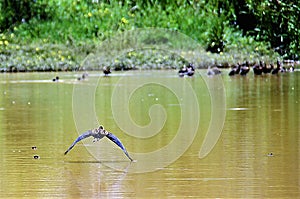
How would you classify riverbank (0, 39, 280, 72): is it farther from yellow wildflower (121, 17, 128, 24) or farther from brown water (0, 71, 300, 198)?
brown water (0, 71, 300, 198)

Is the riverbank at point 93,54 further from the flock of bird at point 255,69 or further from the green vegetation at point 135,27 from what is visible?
the flock of bird at point 255,69

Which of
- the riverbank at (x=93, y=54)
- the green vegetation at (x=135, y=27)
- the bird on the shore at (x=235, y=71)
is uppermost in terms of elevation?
the green vegetation at (x=135, y=27)

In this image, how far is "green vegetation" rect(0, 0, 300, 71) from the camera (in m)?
22.6

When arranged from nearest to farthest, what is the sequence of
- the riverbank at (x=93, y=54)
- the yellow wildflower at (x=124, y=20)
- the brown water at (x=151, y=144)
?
the brown water at (x=151, y=144)
the riverbank at (x=93, y=54)
the yellow wildflower at (x=124, y=20)

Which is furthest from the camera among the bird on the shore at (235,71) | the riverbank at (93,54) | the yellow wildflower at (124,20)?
the yellow wildflower at (124,20)

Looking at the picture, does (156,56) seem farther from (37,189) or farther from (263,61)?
(37,189)

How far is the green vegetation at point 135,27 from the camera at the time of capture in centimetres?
2262

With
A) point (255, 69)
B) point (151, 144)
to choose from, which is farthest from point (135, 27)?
point (151, 144)

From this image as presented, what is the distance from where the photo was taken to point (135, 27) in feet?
74.9

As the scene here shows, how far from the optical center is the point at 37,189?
19.8 feet

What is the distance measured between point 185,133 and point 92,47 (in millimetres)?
13913

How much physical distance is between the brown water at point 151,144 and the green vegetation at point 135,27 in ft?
23.0

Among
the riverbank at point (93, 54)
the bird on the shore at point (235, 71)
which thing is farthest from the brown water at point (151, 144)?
the riverbank at point (93, 54)

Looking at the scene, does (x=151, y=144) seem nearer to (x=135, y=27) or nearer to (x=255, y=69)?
(x=255, y=69)
